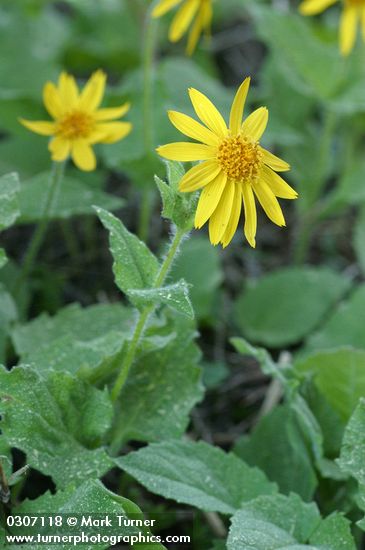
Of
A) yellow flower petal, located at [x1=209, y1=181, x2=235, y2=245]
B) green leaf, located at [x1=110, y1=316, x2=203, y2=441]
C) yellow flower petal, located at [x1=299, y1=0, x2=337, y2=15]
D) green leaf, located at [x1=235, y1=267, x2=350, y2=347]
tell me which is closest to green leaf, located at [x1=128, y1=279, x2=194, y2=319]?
yellow flower petal, located at [x1=209, y1=181, x2=235, y2=245]

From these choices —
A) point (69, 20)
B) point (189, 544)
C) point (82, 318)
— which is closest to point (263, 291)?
point (82, 318)

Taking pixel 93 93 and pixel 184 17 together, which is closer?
pixel 93 93

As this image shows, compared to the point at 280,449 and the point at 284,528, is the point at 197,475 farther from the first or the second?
the point at 280,449

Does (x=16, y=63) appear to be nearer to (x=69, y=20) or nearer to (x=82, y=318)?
(x=69, y=20)

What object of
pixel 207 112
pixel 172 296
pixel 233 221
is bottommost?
pixel 172 296

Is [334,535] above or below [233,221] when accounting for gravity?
below

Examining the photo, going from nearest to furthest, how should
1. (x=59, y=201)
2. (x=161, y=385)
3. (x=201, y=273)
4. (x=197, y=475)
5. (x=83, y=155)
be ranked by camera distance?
1. (x=197, y=475)
2. (x=161, y=385)
3. (x=83, y=155)
4. (x=59, y=201)
5. (x=201, y=273)

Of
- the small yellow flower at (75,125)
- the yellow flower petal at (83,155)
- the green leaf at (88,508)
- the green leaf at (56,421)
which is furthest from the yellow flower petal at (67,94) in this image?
the green leaf at (88,508)

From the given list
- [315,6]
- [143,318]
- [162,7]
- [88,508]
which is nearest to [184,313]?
[143,318]
